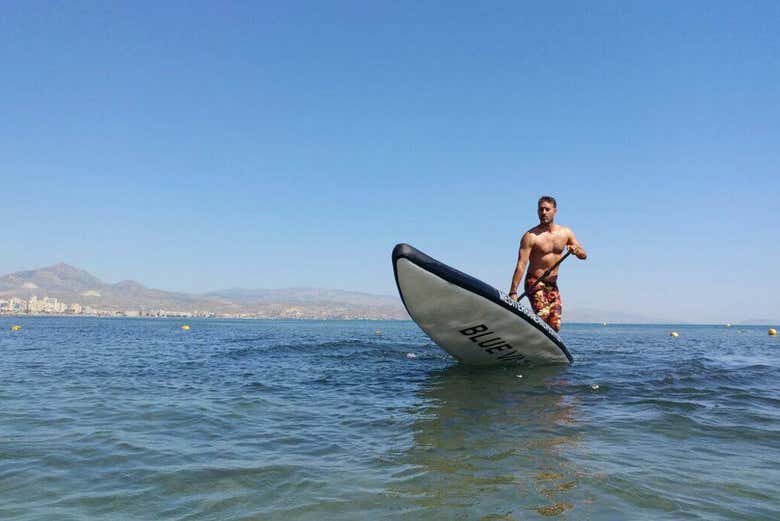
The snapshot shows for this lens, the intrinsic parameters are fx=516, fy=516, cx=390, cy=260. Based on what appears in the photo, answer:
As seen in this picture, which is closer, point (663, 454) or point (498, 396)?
point (663, 454)

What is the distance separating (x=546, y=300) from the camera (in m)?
9.91

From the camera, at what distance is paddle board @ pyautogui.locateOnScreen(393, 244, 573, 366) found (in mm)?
7926

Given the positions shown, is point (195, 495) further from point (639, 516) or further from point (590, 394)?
point (590, 394)

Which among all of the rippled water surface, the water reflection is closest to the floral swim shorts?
the rippled water surface

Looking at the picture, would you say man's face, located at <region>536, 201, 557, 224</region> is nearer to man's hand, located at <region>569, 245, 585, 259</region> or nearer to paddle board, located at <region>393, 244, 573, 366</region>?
man's hand, located at <region>569, 245, 585, 259</region>

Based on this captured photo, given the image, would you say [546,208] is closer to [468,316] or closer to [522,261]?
[522,261]

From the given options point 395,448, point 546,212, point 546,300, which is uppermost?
point 546,212

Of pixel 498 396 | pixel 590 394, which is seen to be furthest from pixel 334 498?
pixel 590 394

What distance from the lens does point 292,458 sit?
4.23 m

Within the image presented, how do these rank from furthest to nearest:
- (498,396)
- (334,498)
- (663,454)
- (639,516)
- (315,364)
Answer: (315,364)
(498,396)
(663,454)
(334,498)
(639,516)

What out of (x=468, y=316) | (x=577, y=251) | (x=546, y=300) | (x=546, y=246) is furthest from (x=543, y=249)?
(x=468, y=316)

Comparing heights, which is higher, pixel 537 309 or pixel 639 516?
pixel 537 309

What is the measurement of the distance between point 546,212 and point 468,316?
2.56 m

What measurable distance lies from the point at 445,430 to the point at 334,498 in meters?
2.04
